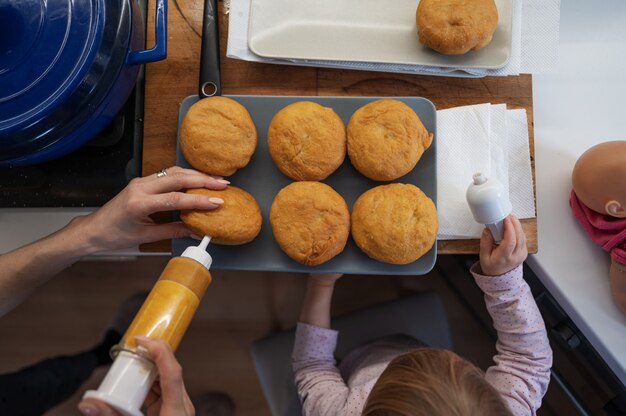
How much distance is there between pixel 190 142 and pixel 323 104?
0.86 ft

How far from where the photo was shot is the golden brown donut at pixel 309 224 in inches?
30.2

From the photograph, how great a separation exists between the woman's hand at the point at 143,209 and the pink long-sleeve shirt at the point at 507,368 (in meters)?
0.46

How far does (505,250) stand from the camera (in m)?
0.81

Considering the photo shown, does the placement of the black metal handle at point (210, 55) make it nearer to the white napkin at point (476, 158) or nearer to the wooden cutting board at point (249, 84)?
the wooden cutting board at point (249, 84)

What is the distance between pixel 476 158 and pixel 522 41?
0.83ft

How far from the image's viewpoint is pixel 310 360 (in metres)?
1.02

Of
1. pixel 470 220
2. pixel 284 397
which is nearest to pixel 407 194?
pixel 470 220

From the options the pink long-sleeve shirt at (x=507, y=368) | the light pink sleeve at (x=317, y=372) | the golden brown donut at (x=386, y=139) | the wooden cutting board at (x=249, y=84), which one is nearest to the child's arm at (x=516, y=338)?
the pink long-sleeve shirt at (x=507, y=368)

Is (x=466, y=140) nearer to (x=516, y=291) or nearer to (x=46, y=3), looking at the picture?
(x=516, y=291)

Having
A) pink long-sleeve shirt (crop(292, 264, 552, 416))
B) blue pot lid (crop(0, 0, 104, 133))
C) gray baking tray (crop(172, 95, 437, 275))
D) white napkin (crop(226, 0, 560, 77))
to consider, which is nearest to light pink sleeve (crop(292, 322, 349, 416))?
pink long-sleeve shirt (crop(292, 264, 552, 416))

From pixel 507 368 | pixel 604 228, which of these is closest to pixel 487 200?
pixel 604 228

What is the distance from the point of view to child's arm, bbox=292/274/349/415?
95cm

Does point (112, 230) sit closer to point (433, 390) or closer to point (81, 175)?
point (81, 175)

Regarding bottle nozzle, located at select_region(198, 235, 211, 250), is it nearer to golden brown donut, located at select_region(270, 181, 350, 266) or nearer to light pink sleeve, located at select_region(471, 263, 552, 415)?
golden brown donut, located at select_region(270, 181, 350, 266)
